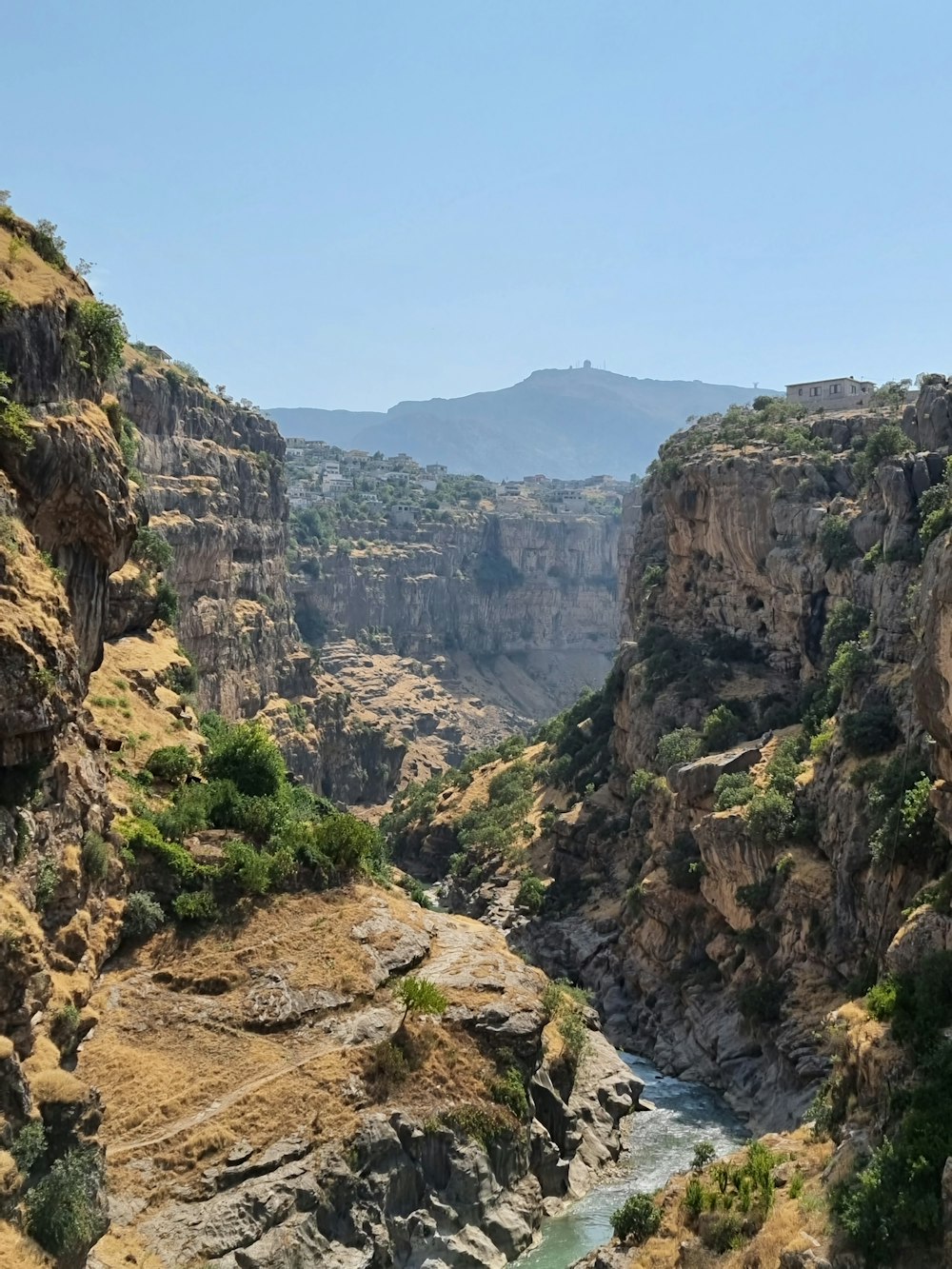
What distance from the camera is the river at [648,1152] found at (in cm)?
3541

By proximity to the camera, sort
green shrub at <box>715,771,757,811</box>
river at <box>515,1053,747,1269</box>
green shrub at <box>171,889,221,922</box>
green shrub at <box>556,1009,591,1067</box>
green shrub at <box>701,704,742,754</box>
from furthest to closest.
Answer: green shrub at <box>701,704,742,754</box> → green shrub at <box>715,771,757,811</box> → green shrub at <box>556,1009,591,1067</box> → green shrub at <box>171,889,221,922</box> → river at <box>515,1053,747,1269</box>

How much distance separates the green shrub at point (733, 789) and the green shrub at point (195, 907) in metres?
25.1

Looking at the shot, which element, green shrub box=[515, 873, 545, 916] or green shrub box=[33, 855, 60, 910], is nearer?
green shrub box=[33, 855, 60, 910]

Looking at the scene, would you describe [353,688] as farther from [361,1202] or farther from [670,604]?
[361,1202]

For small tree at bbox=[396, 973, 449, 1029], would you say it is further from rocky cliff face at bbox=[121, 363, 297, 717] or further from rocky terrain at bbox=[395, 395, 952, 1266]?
rocky cliff face at bbox=[121, 363, 297, 717]

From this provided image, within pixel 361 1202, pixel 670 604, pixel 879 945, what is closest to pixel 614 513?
pixel 670 604

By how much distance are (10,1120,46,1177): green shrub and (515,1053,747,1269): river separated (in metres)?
13.1

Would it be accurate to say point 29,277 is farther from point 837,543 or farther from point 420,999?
point 837,543

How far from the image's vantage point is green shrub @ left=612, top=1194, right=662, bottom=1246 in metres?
32.5

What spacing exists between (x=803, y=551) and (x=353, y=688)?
69.8 m

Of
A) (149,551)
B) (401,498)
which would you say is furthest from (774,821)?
(401,498)

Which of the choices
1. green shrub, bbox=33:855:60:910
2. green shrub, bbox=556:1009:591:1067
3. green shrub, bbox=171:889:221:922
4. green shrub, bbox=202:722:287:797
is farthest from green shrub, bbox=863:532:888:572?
green shrub, bbox=33:855:60:910

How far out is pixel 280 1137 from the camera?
33406 millimetres

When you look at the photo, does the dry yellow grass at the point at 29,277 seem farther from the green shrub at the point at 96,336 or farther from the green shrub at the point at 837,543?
the green shrub at the point at 837,543
